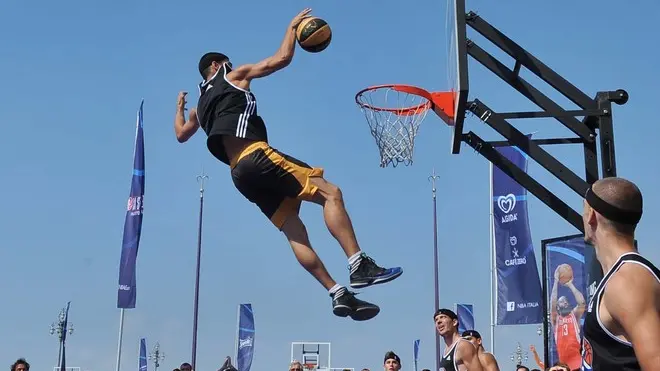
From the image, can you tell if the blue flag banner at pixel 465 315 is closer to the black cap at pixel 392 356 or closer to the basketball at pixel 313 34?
the black cap at pixel 392 356

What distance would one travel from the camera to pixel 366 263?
239 inches

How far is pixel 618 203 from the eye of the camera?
11.6ft

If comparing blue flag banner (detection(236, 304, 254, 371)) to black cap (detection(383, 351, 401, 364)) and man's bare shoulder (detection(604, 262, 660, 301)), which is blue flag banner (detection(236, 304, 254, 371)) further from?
man's bare shoulder (detection(604, 262, 660, 301))

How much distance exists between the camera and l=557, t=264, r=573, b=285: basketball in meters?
12.7

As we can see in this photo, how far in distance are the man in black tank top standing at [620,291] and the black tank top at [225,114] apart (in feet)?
10.0

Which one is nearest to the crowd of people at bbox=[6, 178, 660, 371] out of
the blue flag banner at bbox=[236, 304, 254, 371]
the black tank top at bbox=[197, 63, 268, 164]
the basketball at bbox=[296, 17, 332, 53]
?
the basketball at bbox=[296, 17, 332, 53]

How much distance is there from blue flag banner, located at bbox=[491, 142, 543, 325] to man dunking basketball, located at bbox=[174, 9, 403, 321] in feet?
32.2

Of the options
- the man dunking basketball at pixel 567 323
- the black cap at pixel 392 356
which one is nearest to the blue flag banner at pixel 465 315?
the man dunking basketball at pixel 567 323

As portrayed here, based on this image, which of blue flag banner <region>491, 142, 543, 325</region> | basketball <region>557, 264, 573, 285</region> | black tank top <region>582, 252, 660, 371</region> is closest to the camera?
black tank top <region>582, 252, 660, 371</region>

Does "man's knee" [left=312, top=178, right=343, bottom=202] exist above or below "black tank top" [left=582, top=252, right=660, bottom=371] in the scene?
above

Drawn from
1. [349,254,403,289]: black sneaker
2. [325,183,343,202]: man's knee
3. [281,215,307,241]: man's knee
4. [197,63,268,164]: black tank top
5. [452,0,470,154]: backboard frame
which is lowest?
[349,254,403,289]: black sneaker

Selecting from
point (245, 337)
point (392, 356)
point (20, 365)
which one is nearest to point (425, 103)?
point (392, 356)

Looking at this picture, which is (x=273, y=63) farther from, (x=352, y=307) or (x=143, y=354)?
(x=143, y=354)

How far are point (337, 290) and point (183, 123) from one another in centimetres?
201
